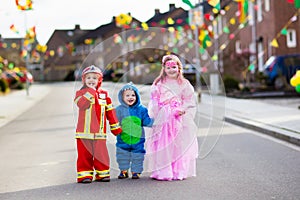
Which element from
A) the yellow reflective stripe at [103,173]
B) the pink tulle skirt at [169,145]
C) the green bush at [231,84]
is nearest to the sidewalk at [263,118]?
the pink tulle skirt at [169,145]

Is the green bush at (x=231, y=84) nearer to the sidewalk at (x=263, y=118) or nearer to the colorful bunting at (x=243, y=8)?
the colorful bunting at (x=243, y=8)

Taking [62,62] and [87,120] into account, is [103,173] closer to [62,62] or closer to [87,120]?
[87,120]

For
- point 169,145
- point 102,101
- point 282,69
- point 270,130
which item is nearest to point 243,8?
point 282,69

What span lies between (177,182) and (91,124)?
126cm

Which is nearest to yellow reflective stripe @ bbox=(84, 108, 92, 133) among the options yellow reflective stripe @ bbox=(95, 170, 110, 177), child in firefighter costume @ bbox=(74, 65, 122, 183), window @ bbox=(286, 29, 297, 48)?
child in firefighter costume @ bbox=(74, 65, 122, 183)

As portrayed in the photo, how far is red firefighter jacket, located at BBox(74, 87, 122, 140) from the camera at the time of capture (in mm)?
7152

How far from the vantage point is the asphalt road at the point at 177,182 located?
21.6 feet

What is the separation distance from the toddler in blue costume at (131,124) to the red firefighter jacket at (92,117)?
0.45 ft

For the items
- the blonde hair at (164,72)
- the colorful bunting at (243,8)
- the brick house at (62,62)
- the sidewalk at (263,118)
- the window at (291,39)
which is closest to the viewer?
the blonde hair at (164,72)

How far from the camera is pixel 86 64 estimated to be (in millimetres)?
7203

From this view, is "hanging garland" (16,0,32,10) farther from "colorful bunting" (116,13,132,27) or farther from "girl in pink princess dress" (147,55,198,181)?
"colorful bunting" (116,13,132,27)

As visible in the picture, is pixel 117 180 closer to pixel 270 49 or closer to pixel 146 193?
pixel 146 193

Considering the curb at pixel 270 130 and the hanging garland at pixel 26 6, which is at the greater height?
the hanging garland at pixel 26 6

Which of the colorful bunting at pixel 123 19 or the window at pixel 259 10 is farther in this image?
the window at pixel 259 10
